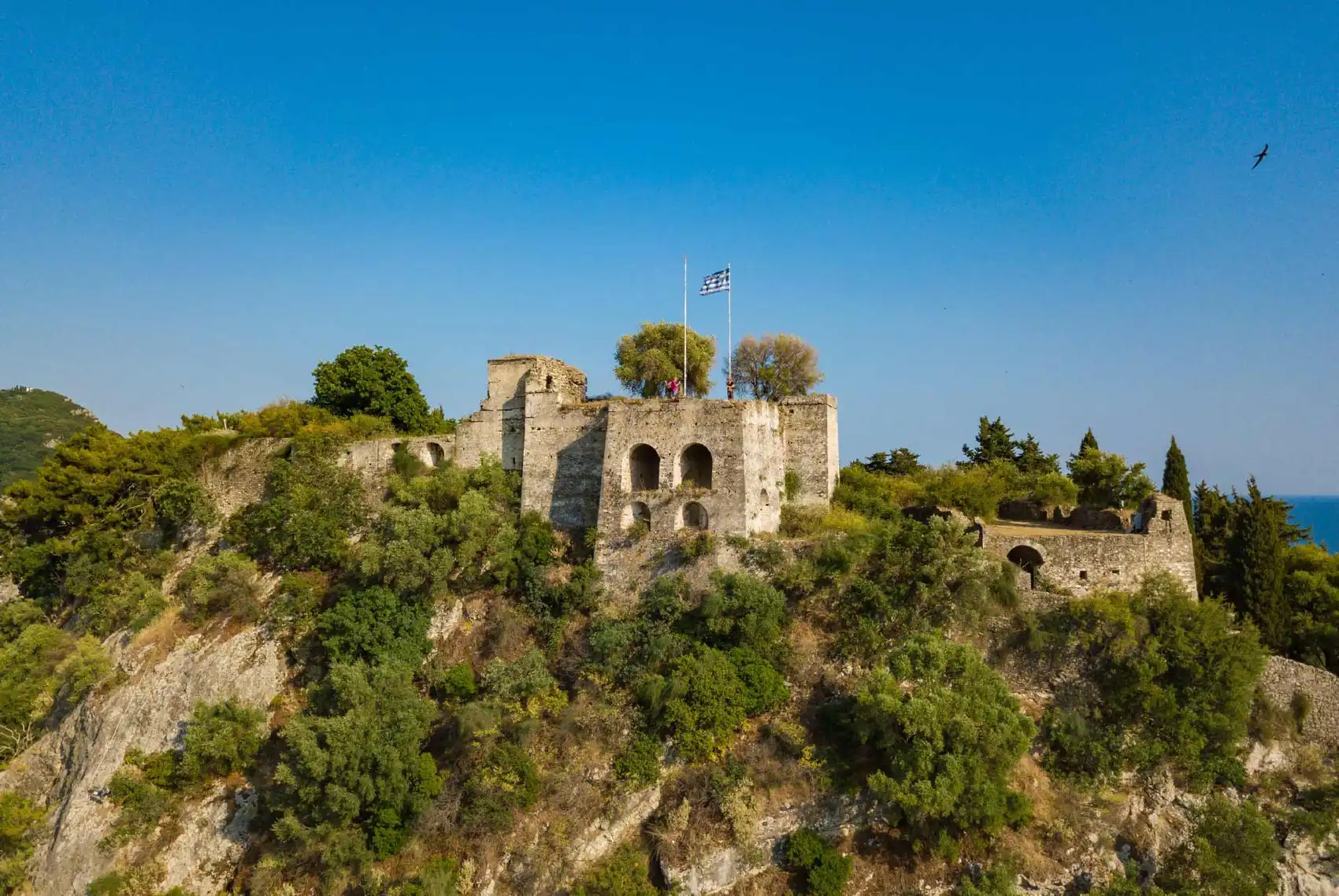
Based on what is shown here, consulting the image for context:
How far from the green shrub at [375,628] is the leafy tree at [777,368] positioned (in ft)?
54.3

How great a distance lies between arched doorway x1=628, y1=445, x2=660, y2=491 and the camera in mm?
25422

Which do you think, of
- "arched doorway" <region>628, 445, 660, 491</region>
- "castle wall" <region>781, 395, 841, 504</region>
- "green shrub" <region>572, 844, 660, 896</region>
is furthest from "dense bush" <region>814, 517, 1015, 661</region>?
"arched doorway" <region>628, 445, 660, 491</region>

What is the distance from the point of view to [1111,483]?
26.9m

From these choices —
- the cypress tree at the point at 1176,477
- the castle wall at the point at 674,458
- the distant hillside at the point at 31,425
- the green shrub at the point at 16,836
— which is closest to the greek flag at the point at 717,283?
the castle wall at the point at 674,458

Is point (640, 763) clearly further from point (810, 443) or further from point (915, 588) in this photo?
point (810, 443)

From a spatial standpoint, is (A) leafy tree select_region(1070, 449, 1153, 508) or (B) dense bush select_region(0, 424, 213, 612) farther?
(B) dense bush select_region(0, 424, 213, 612)

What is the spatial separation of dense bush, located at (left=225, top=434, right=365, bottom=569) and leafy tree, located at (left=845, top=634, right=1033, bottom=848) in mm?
17338

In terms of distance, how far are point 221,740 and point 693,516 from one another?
14114mm

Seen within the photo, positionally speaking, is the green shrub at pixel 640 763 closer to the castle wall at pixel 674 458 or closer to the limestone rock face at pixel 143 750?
the castle wall at pixel 674 458

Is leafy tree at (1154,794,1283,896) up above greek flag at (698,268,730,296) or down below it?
below

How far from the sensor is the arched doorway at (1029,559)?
70.6 ft

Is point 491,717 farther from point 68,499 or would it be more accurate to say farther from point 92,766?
point 68,499

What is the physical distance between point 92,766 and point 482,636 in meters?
11.8

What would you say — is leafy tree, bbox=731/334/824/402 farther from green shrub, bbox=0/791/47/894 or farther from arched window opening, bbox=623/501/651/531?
green shrub, bbox=0/791/47/894
